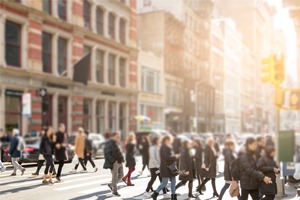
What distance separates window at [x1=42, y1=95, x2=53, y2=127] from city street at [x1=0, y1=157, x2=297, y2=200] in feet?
46.4

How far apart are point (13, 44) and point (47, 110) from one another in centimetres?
547

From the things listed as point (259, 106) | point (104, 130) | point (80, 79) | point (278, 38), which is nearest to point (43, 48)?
point (80, 79)

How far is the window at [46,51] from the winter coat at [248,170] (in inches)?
997

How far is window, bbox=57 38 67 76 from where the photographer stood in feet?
112

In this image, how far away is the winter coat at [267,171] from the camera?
348 inches

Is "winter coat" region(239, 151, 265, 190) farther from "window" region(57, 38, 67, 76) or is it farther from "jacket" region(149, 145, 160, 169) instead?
"window" region(57, 38, 67, 76)

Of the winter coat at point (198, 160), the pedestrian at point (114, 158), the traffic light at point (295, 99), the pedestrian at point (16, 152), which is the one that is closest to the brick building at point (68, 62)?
the pedestrian at point (16, 152)

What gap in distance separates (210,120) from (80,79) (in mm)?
36999

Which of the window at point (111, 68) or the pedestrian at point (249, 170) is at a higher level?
the window at point (111, 68)

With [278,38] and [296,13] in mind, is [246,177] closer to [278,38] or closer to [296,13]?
[296,13]

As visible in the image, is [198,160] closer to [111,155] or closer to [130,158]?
[130,158]

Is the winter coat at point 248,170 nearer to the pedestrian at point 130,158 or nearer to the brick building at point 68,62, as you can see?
the pedestrian at point 130,158

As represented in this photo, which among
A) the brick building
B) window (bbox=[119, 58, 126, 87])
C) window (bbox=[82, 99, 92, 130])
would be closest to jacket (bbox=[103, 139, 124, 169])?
the brick building

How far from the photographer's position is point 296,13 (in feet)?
99.7
